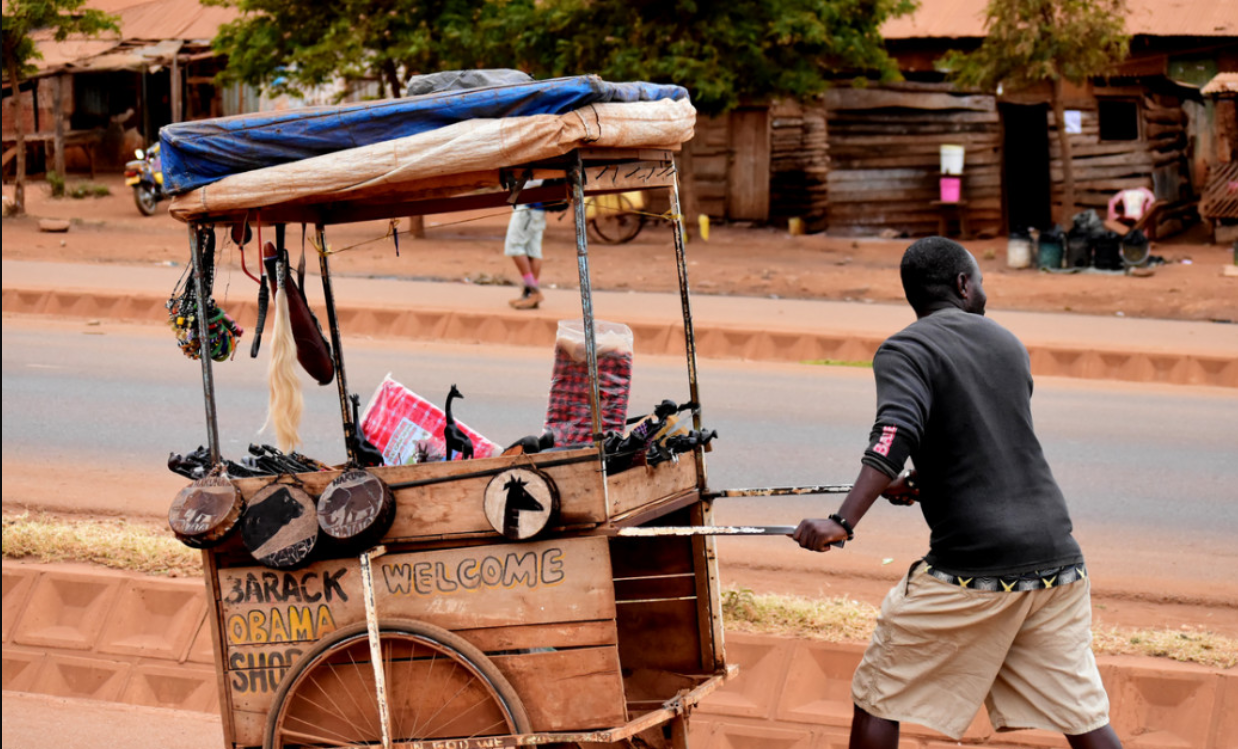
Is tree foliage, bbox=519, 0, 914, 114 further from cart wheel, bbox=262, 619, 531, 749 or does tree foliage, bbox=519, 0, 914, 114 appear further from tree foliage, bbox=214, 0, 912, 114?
cart wheel, bbox=262, 619, 531, 749

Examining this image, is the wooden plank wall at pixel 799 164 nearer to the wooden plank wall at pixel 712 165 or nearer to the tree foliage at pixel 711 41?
the wooden plank wall at pixel 712 165

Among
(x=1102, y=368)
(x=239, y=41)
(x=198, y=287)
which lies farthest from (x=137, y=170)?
(x=198, y=287)

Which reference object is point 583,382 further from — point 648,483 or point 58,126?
point 58,126

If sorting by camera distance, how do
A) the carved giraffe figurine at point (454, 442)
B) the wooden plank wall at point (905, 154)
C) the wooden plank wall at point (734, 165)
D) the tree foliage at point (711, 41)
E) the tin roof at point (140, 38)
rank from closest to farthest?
the carved giraffe figurine at point (454, 442), the tree foliage at point (711, 41), the wooden plank wall at point (905, 154), the wooden plank wall at point (734, 165), the tin roof at point (140, 38)

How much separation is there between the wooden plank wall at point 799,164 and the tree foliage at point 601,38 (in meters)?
3.38

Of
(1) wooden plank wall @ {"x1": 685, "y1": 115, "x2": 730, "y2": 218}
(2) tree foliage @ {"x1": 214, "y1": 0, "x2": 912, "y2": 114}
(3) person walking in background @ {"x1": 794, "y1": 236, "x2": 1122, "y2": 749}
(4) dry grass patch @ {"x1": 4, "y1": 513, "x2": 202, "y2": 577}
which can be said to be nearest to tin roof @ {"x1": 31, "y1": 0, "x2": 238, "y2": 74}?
(2) tree foliage @ {"x1": 214, "y1": 0, "x2": 912, "y2": 114}

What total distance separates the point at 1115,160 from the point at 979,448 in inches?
728

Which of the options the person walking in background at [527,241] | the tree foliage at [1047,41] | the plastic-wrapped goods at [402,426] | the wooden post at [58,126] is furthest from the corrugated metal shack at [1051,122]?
the plastic-wrapped goods at [402,426]

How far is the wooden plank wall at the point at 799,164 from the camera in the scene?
68.9ft

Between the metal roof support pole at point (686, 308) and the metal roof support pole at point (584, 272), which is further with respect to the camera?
the metal roof support pole at point (686, 308)

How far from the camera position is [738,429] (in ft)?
27.2

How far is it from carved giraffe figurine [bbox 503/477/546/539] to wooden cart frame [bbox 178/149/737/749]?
6cm

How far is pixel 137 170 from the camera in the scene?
765 inches

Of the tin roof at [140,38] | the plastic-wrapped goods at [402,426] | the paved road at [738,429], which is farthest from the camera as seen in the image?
the tin roof at [140,38]
